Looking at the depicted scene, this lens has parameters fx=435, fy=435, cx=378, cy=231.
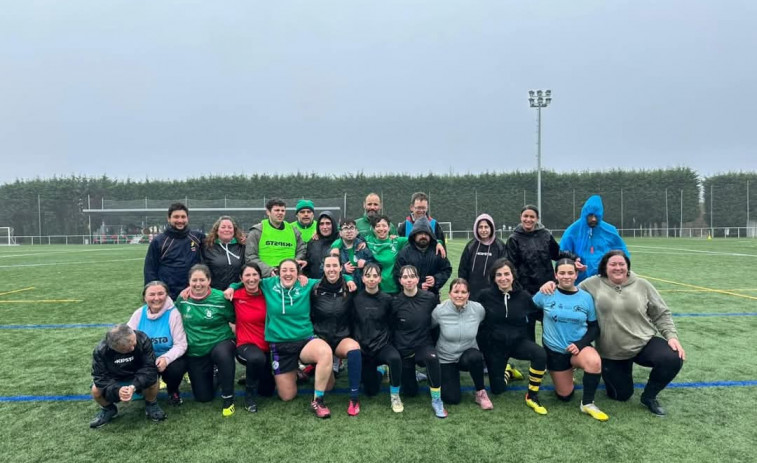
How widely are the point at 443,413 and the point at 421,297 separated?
0.97 metres

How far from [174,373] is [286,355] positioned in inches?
35.6

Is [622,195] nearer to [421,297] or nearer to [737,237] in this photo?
[737,237]

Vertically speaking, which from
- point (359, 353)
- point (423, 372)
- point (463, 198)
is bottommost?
point (423, 372)

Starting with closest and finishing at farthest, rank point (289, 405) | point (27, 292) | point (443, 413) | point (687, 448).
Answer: point (687, 448) < point (443, 413) < point (289, 405) < point (27, 292)

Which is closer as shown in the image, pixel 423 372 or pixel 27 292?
pixel 423 372

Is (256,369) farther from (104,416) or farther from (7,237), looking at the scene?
(7,237)

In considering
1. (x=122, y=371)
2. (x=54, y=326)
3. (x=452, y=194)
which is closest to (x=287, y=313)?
(x=122, y=371)

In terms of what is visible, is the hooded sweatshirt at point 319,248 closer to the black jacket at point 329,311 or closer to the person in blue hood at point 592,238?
the black jacket at point 329,311

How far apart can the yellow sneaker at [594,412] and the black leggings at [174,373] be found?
10.7 feet

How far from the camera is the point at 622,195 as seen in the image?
31.7m

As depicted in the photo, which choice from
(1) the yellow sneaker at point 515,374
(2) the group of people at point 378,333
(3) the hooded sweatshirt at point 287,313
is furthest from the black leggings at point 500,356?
(3) the hooded sweatshirt at point 287,313

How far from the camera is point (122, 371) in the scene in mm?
3305

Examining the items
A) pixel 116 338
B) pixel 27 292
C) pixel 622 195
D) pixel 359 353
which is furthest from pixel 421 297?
pixel 622 195

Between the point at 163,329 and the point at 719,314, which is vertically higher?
the point at 163,329
